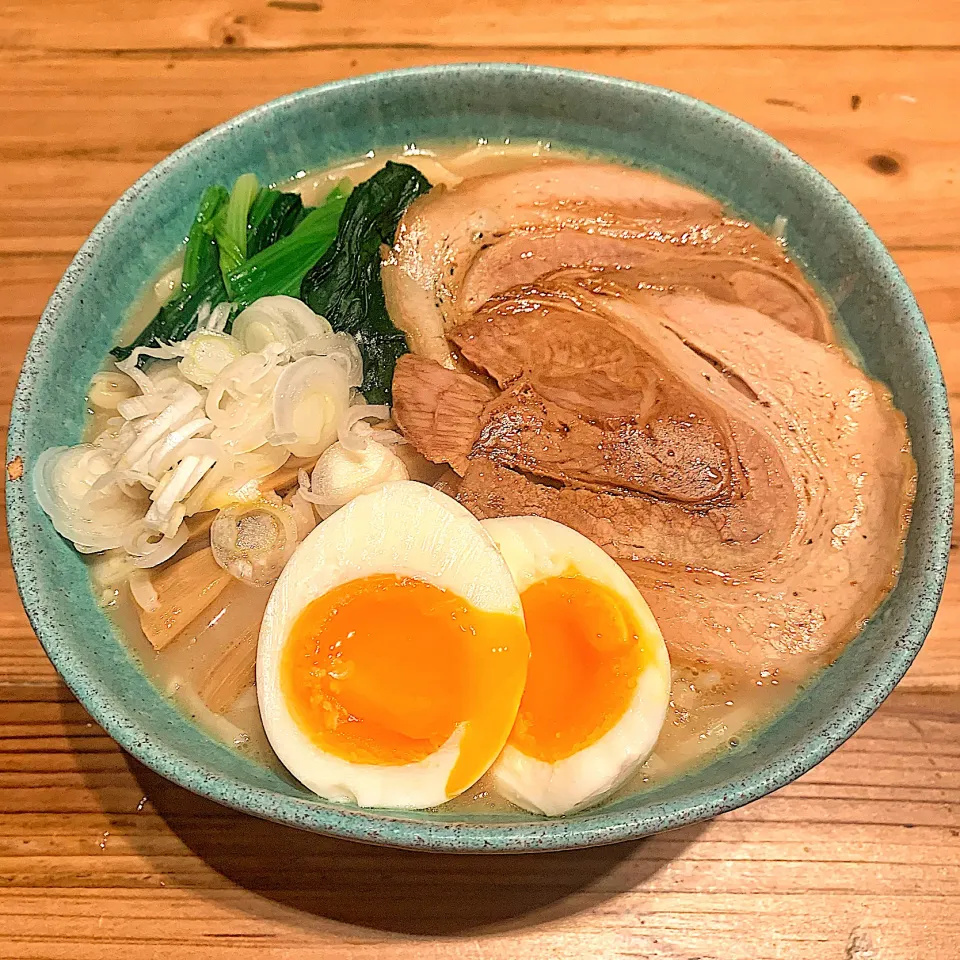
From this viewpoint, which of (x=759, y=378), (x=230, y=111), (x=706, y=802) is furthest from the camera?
(x=230, y=111)

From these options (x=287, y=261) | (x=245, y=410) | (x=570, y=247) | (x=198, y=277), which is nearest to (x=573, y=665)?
(x=245, y=410)

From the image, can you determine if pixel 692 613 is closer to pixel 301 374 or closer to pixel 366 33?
pixel 301 374

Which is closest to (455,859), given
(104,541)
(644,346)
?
(104,541)

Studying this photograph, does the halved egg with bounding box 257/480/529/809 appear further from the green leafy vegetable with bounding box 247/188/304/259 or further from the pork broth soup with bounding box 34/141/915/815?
the green leafy vegetable with bounding box 247/188/304/259

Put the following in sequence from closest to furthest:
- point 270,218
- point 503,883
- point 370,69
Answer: point 503,883
point 270,218
point 370,69

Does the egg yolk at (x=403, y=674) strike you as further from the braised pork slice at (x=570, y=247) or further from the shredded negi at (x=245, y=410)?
the braised pork slice at (x=570, y=247)

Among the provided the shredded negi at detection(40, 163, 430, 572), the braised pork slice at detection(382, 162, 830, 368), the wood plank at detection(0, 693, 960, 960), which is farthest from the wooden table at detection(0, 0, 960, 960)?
the braised pork slice at detection(382, 162, 830, 368)

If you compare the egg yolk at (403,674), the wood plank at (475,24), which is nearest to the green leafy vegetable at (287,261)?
the egg yolk at (403,674)

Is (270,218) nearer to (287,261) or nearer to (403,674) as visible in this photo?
(287,261)
